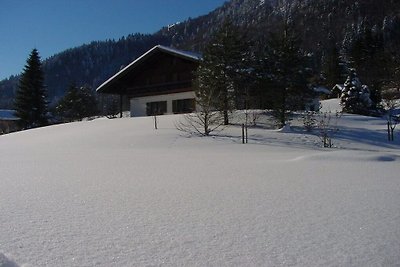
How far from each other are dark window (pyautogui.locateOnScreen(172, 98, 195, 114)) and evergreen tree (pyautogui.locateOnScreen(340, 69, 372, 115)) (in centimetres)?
1265

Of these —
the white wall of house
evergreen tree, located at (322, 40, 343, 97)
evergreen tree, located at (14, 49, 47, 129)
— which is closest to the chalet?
the white wall of house

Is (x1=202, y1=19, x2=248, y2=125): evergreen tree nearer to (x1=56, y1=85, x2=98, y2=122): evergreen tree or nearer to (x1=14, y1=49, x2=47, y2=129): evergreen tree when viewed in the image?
(x1=14, y1=49, x2=47, y2=129): evergreen tree

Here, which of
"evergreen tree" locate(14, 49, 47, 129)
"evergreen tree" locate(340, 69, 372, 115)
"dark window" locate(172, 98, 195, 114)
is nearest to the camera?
"dark window" locate(172, 98, 195, 114)

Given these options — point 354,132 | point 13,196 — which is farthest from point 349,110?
point 13,196

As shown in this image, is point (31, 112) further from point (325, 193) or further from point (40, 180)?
point (325, 193)

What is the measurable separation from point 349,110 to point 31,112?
28.9 meters

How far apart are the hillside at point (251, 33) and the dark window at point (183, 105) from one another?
34.4 m

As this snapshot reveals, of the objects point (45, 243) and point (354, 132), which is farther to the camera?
point (354, 132)

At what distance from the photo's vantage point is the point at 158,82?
30.5m

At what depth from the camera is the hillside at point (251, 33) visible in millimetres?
78188

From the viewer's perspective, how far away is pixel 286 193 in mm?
4910

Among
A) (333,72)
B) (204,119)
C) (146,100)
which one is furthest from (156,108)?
(333,72)

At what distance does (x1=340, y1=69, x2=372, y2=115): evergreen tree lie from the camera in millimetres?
30188

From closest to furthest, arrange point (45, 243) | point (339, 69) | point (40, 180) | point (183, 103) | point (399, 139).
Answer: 1. point (45, 243)
2. point (40, 180)
3. point (399, 139)
4. point (183, 103)
5. point (339, 69)
